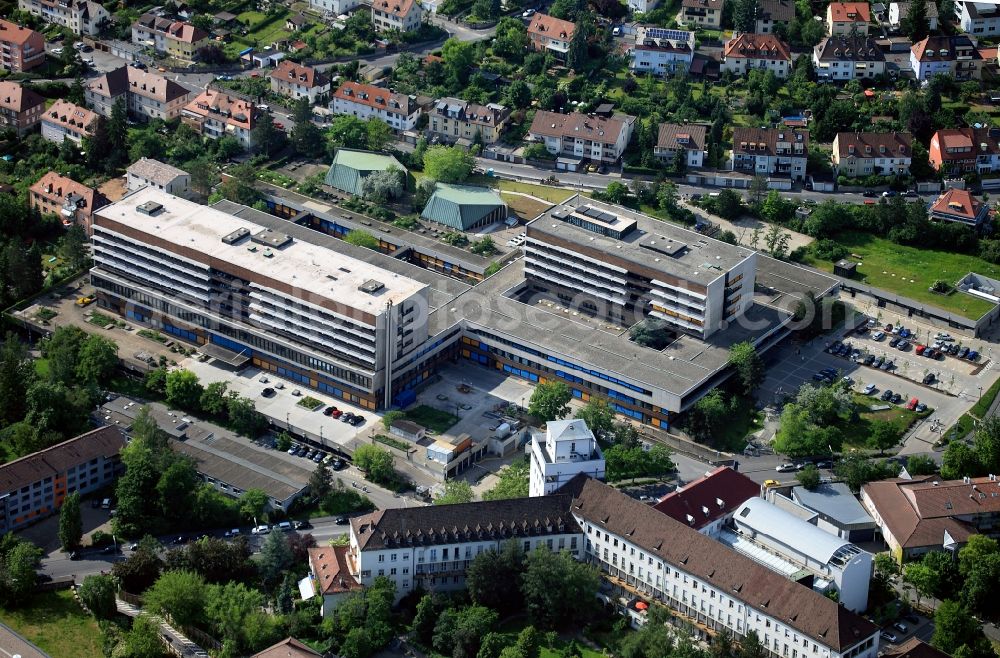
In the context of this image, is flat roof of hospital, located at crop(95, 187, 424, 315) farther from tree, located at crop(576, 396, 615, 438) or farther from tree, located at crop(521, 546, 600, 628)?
tree, located at crop(521, 546, 600, 628)

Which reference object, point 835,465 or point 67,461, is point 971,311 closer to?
point 835,465

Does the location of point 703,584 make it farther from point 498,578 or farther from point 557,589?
point 498,578

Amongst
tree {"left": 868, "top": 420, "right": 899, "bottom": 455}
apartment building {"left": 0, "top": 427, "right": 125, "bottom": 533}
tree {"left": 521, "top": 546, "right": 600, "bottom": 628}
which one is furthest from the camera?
tree {"left": 868, "top": 420, "right": 899, "bottom": 455}

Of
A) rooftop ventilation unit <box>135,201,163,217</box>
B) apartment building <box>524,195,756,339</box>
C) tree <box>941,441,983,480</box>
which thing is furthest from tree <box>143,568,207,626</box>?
tree <box>941,441,983,480</box>

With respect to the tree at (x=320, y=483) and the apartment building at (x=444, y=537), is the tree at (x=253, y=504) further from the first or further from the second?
the apartment building at (x=444, y=537)

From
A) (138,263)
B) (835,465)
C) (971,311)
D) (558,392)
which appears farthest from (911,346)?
(138,263)

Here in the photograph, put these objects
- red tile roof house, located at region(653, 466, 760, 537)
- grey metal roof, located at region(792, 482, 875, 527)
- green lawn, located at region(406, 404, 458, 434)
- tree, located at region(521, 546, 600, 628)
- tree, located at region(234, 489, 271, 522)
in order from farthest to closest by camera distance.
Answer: green lawn, located at region(406, 404, 458, 434)
tree, located at region(234, 489, 271, 522)
grey metal roof, located at region(792, 482, 875, 527)
red tile roof house, located at region(653, 466, 760, 537)
tree, located at region(521, 546, 600, 628)
